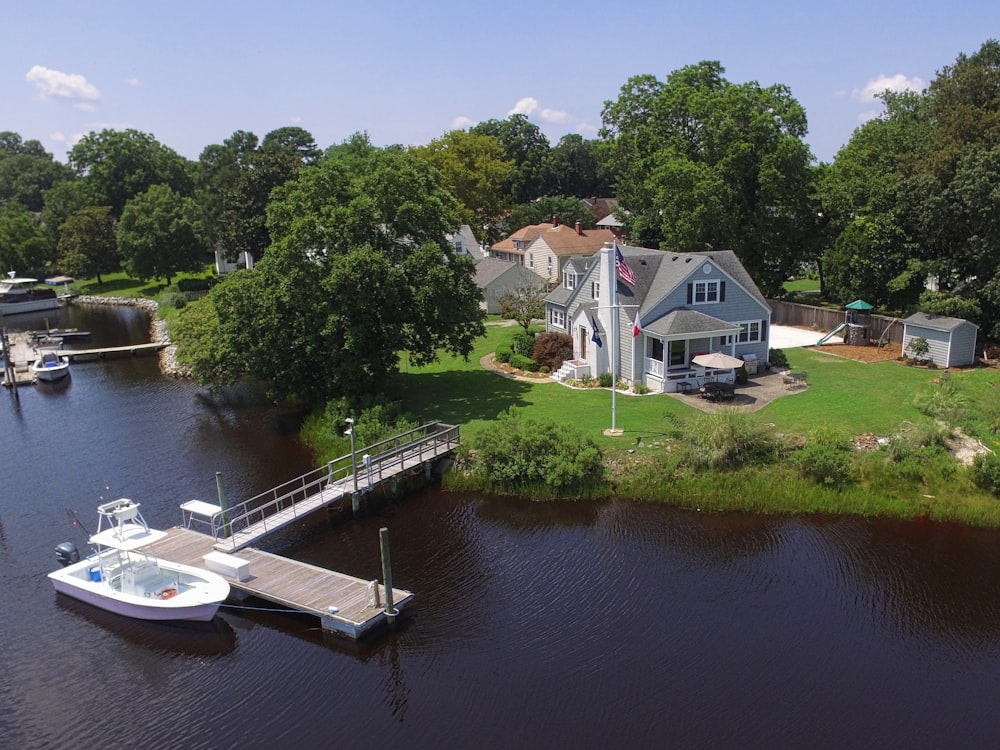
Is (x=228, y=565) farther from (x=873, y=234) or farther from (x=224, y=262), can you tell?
(x=224, y=262)

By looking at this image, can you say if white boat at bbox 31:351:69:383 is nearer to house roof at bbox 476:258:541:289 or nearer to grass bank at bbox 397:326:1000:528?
grass bank at bbox 397:326:1000:528

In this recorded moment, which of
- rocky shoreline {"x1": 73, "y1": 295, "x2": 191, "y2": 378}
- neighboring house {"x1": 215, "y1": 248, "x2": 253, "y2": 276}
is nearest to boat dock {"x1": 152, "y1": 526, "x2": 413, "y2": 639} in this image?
rocky shoreline {"x1": 73, "y1": 295, "x2": 191, "y2": 378}

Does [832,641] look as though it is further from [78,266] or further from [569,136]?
[569,136]

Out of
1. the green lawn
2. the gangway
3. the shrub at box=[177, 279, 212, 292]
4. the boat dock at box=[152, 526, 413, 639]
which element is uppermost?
the shrub at box=[177, 279, 212, 292]

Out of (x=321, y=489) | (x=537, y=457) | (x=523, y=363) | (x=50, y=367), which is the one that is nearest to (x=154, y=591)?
(x=321, y=489)

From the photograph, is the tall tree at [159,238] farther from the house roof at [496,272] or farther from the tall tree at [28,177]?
the tall tree at [28,177]

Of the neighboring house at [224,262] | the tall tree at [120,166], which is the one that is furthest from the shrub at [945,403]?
the tall tree at [120,166]

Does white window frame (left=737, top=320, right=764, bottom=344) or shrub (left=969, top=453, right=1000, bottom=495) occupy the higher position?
white window frame (left=737, top=320, right=764, bottom=344)
